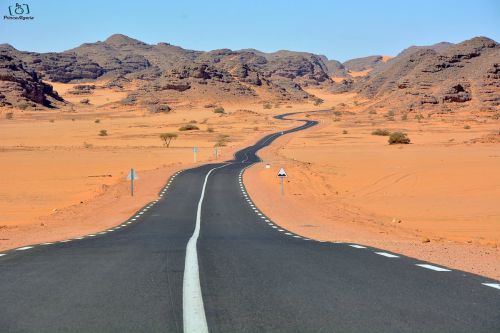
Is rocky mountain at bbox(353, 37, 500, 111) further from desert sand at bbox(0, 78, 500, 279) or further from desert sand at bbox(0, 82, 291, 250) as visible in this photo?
desert sand at bbox(0, 82, 291, 250)

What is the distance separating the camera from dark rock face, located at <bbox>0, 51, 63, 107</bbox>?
428 ft

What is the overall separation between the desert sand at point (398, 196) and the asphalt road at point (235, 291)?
221cm

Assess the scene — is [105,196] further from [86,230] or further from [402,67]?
[402,67]

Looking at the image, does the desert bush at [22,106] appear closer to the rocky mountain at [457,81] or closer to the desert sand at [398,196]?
the rocky mountain at [457,81]

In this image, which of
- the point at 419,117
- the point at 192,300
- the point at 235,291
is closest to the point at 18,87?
the point at 419,117

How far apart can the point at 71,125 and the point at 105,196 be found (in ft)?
256

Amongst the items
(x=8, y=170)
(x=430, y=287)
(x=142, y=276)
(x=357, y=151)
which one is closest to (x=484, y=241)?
(x=430, y=287)

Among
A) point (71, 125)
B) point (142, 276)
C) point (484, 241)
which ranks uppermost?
point (142, 276)

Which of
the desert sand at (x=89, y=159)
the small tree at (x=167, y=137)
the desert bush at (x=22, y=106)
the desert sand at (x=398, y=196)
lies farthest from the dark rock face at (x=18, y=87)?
the desert sand at (x=398, y=196)

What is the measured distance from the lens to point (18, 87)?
134 meters

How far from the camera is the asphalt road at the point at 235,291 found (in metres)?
5.66

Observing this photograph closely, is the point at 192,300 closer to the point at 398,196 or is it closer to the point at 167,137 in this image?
the point at 398,196

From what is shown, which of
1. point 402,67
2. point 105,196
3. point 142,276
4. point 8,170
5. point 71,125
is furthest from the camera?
point 402,67

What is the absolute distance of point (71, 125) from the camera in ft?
346
